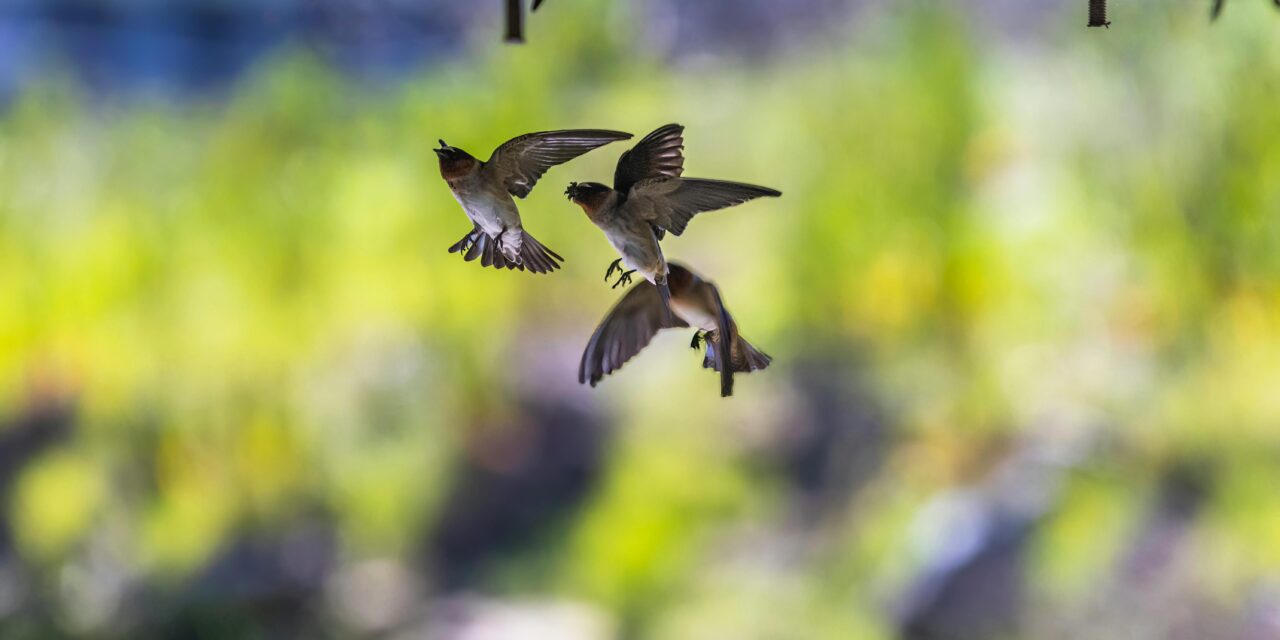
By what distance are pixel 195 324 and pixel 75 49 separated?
0.47 meters

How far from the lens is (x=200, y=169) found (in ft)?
6.57

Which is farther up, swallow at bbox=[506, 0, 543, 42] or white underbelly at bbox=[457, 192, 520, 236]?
swallow at bbox=[506, 0, 543, 42]

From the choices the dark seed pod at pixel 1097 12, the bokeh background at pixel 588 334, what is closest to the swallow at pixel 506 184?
the dark seed pod at pixel 1097 12

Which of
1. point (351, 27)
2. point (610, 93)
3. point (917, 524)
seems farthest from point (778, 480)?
point (351, 27)

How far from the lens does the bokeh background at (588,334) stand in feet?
6.32

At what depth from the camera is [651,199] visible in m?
0.49

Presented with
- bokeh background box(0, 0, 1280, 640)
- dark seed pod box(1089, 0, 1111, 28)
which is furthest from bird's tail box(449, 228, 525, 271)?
bokeh background box(0, 0, 1280, 640)

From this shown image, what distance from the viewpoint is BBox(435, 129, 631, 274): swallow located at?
1.59ft

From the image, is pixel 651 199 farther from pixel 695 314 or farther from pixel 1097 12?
pixel 1097 12

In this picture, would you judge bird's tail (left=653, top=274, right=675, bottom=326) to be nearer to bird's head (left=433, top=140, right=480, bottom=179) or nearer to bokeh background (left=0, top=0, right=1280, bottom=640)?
bird's head (left=433, top=140, right=480, bottom=179)

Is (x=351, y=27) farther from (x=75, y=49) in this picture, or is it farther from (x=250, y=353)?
(x=250, y=353)

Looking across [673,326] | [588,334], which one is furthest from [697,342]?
[588,334]

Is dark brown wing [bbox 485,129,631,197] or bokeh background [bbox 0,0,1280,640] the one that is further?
bokeh background [bbox 0,0,1280,640]

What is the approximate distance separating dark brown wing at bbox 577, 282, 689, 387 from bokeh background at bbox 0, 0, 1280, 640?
4.58 ft
